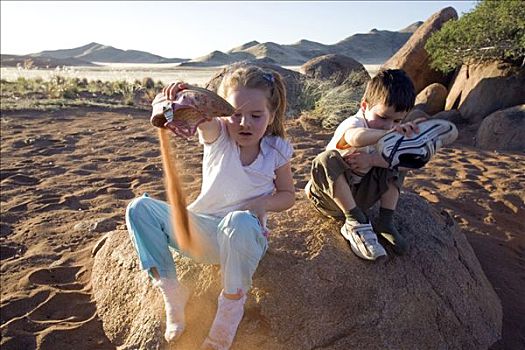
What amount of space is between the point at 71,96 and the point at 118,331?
1136 centimetres

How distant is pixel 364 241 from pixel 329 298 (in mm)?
361

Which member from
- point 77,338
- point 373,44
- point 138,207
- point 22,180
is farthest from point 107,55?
point 138,207

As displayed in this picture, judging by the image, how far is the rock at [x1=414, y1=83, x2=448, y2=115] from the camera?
10.1 meters

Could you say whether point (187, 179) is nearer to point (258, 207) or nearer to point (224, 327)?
point (258, 207)

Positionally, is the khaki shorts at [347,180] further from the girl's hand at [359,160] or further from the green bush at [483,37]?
the green bush at [483,37]

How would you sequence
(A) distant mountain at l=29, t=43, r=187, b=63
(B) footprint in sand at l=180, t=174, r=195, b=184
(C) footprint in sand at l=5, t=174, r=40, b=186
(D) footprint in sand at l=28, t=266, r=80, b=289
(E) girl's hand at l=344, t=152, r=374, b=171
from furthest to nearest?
1. (A) distant mountain at l=29, t=43, r=187, b=63
2. (C) footprint in sand at l=5, t=174, r=40, b=186
3. (B) footprint in sand at l=180, t=174, r=195, b=184
4. (D) footprint in sand at l=28, t=266, r=80, b=289
5. (E) girl's hand at l=344, t=152, r=374, b=171

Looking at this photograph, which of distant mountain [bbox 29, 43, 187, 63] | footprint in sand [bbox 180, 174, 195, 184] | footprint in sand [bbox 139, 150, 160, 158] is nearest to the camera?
footprint in sand [bbox 180, 174, 195, 184]

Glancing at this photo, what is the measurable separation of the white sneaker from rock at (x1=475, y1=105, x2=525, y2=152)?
17.2ft

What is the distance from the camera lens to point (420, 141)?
2.62m

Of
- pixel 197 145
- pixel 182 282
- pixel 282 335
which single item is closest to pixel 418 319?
pixel 282 335

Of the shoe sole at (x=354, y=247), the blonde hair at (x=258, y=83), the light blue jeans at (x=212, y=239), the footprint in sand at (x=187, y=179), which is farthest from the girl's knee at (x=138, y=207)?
the footprint in sand at (x=187, y=179)

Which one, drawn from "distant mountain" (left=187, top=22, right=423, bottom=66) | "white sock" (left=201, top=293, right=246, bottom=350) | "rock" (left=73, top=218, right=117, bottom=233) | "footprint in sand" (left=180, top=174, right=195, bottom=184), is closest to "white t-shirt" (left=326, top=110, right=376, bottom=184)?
"white sock" (left=201, top=293, right=246, bottom=350)

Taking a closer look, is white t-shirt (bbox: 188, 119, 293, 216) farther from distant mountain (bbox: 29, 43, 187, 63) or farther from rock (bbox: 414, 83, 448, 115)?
distant mountain (bbox: 29, 43, 187, 63)

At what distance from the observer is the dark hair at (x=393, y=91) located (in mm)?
2850
